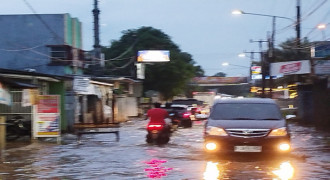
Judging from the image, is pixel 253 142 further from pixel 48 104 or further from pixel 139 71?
pixel 139 71

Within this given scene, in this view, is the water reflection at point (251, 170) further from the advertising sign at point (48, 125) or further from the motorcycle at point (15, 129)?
the motorcycle at point (15, 129)

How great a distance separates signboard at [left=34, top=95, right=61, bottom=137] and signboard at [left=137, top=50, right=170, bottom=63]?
3330 cm

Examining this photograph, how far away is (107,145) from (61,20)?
66.6 ft

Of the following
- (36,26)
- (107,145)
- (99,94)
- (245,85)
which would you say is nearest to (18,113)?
(107,145)

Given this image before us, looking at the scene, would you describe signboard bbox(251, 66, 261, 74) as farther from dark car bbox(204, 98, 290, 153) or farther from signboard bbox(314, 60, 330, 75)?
dark car bbox(204, 98, 290, 153)

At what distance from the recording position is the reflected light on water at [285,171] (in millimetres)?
10023

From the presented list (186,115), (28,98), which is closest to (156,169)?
(28,98)

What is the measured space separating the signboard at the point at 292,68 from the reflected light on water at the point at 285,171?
52.0 ft

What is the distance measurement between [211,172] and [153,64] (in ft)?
143

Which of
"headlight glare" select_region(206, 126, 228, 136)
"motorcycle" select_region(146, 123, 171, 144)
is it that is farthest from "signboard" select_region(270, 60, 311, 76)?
"headlight glare" select_region(206, 126, 228, 136)

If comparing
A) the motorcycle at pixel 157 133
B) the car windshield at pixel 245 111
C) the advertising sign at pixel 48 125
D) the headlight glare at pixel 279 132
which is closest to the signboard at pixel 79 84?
the advertising sign at pixel 48 125

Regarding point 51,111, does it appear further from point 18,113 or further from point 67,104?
point 67,104

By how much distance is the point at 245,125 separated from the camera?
40.6ft

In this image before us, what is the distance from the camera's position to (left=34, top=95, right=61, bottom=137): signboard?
1838 centimetres
